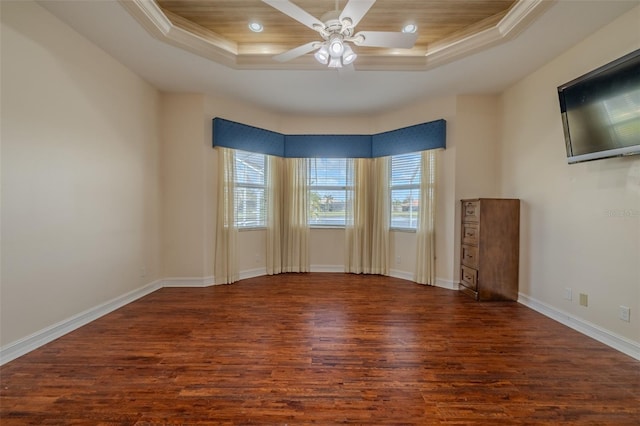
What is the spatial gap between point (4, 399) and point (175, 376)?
0.95 m

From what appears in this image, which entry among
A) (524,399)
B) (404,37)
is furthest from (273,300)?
(404,37)

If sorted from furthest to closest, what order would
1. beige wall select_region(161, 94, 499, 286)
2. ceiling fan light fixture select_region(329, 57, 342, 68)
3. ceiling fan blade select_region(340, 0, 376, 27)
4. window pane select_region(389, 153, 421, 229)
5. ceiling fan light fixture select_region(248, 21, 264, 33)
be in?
window pane select_region(389, 153, 421, 229)
beige wall select_region(161, 94, 499, 286)
ceiling fan light fixture select_region(248, 21, 264, 33)
ceiling fan light fixture select_region(329, 57, 342, 68)
ceiling fan blade select_region(340, 0, 376, 27)

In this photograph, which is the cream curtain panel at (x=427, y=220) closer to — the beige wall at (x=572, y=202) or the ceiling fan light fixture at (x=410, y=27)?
the beige wall at (x=572, y=202)

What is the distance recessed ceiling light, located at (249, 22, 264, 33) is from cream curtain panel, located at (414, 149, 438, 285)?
2773mm

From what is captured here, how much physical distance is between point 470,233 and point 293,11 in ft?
10.7

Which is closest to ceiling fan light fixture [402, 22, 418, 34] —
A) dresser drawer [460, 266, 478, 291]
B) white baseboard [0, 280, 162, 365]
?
dresser drawer [460, 266, 478, 291]

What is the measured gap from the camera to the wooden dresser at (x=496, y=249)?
3.47m

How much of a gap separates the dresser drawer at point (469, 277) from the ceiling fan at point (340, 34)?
2.81m

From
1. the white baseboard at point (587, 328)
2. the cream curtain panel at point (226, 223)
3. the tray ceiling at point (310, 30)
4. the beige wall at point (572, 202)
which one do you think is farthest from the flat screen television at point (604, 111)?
the cream curtain panel at point (226, 223)

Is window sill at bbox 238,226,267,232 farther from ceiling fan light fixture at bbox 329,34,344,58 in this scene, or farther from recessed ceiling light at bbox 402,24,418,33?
recessed ceiling light at bbox 402,24,418,33

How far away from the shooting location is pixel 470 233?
367cm

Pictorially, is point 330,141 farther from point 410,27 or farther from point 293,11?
point 293,11

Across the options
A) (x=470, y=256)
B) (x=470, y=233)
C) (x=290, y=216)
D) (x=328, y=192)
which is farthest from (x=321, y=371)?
(x=328, y=192)

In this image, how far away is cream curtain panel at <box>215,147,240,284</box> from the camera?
4.12 meters
